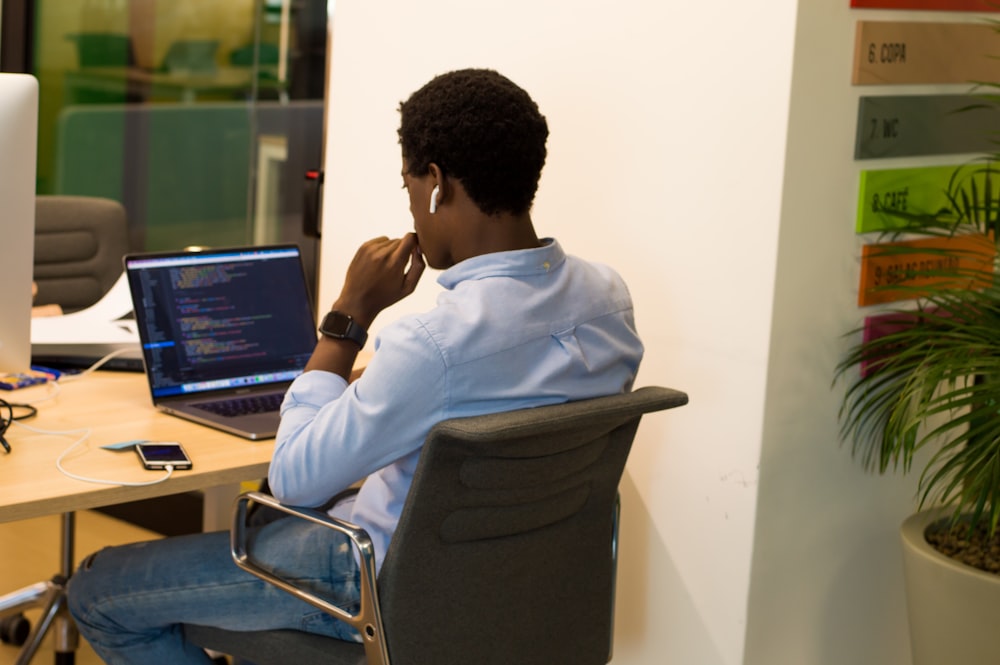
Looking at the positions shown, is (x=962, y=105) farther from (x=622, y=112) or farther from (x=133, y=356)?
(x=133, y=356)

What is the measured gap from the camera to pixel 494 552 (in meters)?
1.71

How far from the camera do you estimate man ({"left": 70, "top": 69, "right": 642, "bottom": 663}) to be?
165 centimetres

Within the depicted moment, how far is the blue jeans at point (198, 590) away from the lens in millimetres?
1854

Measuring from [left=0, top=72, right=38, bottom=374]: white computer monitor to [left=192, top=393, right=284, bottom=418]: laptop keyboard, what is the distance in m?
0.36

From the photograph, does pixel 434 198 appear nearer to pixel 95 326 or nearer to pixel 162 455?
pixel 162 455

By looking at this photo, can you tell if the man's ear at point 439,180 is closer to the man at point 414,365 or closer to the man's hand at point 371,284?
the man at point 414,365

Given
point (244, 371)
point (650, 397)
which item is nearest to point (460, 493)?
point (650, 397)

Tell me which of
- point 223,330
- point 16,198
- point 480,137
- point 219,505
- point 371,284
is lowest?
point 219,505

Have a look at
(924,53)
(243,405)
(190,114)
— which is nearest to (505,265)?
(243,405)

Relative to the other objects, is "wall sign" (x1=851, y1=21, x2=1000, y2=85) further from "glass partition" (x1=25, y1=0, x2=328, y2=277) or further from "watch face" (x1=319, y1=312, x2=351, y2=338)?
"glass partition" (x1=25, y1=0, x2=328, y2=277)

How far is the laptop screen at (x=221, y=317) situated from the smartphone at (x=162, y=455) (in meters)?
0.27

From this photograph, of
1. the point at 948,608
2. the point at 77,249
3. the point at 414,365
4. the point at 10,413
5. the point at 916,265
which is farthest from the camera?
the point at 77,249

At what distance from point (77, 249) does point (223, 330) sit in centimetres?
117

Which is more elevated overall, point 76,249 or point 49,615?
point 76,249
